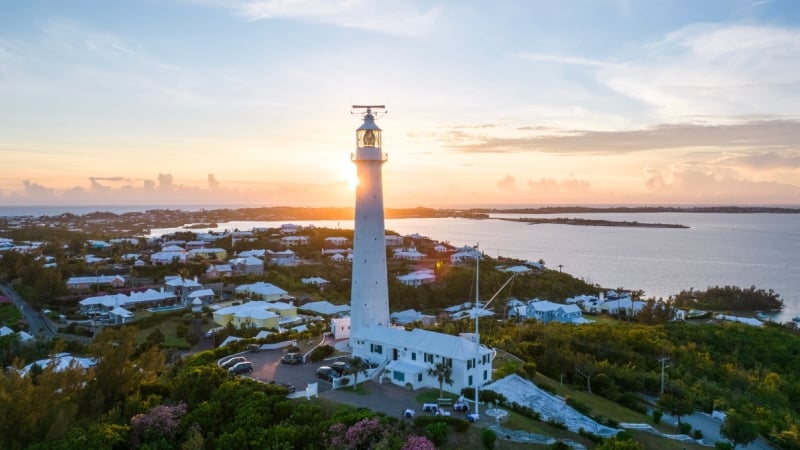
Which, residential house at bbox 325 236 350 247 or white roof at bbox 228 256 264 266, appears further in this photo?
residential house at bbox 325 236 350 247

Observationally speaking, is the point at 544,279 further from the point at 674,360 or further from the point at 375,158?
the point at 375,158

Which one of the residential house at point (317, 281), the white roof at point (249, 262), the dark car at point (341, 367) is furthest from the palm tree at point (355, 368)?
the white roof at point (249, 262)

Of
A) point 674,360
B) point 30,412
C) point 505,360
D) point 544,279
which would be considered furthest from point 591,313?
point 30,412

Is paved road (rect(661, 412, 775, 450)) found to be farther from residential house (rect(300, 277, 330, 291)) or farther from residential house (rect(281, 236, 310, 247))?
residential house (rect(281, 236, 310, 247))

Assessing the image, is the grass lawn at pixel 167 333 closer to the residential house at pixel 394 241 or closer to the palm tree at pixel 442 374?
the palm tree at pixel 442 374

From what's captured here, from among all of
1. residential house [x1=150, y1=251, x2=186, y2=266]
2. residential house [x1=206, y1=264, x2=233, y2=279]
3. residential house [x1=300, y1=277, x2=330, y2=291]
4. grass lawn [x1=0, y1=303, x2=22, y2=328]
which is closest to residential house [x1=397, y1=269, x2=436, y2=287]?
residential house [x1=300, y1=277, x2=330, y2=291]
